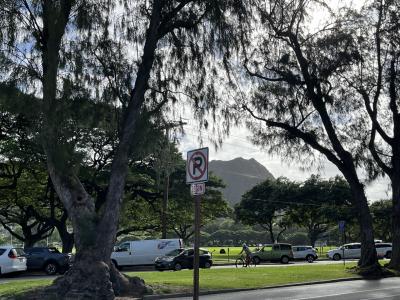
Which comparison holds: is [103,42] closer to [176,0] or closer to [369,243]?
[176,0]

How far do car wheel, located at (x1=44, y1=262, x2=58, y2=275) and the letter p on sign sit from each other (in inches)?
842

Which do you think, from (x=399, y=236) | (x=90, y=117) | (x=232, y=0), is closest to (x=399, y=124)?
(x=399, y=236)

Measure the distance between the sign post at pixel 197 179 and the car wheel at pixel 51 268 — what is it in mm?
21155

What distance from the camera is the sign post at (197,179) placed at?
353 inches

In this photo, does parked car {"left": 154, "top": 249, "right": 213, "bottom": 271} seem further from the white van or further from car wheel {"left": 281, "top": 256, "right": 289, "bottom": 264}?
car wheel {"left": 281, "top": 256, "right": 289, "bottom": 264}

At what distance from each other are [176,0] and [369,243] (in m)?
18.0

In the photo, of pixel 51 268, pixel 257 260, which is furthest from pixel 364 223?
pixel 257 260

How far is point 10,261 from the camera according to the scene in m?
25.5

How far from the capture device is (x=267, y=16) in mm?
16938

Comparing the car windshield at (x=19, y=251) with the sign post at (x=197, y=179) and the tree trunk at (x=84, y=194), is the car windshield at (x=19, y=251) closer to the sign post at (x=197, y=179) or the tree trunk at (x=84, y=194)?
the tree trunk at (x=84, y=194)

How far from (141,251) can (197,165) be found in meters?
27.7

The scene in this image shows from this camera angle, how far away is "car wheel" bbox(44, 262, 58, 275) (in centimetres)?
2849

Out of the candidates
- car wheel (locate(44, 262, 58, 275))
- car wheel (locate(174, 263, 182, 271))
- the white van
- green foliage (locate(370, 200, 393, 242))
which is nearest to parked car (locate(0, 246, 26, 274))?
car wheel (locate(44, 262, 58, 275))

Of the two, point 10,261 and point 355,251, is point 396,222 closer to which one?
point 10,261
